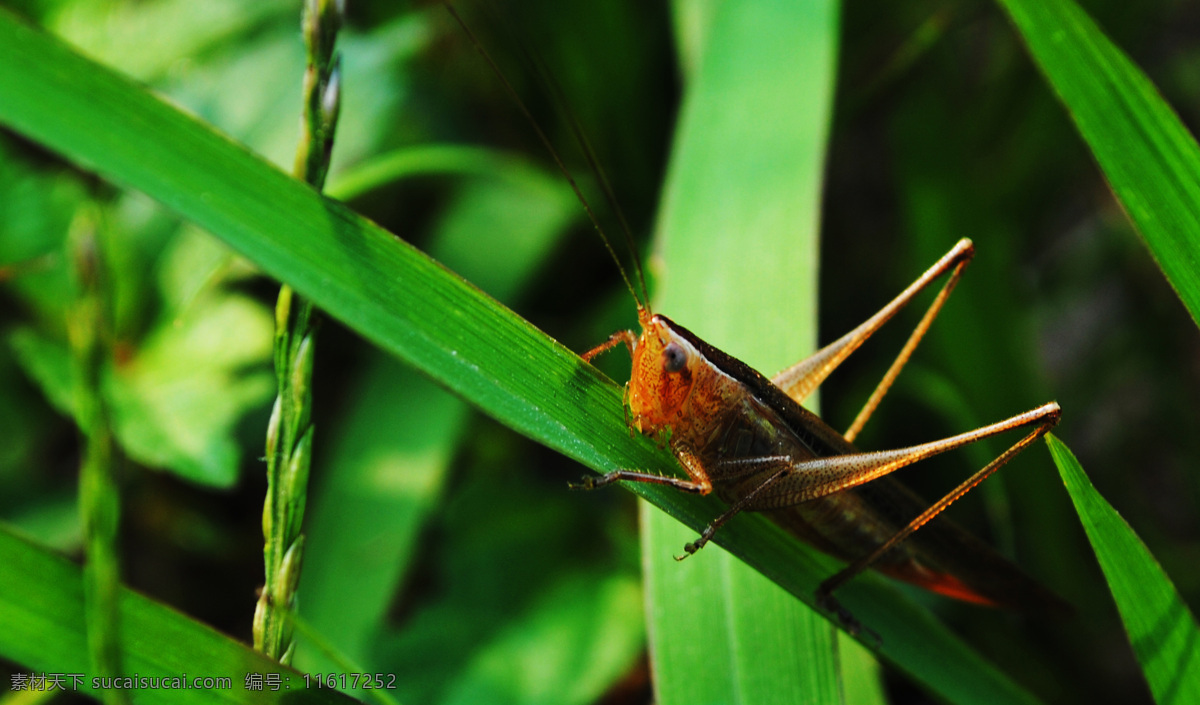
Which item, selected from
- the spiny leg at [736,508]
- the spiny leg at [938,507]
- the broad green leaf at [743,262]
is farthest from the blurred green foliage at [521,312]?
the spiny leg at [938,507]

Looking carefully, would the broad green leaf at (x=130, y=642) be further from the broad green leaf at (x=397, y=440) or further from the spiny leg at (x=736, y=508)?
the broad green leaf at (x=397, y=440)

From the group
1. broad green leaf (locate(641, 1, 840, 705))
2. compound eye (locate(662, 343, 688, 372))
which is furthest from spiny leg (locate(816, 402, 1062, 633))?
compound eye (locate(662, 343, 688, 372))

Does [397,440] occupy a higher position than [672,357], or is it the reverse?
[397,440]

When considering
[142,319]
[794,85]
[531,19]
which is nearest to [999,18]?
[794,85]

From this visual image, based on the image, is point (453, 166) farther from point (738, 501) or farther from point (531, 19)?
point (738, 501)

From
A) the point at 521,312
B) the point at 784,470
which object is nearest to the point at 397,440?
the point at 521,312

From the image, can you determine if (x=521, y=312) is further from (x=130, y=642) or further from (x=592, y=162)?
(x=130, y=642)
